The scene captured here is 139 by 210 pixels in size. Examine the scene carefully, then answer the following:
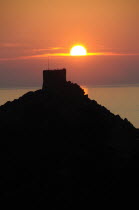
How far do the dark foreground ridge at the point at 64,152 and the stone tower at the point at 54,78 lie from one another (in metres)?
0.72

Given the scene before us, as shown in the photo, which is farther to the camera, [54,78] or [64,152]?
[54,78]

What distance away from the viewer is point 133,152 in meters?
76.8

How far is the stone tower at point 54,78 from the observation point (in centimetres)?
8438

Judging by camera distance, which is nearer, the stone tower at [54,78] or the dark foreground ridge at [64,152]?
the dark foreground ridge at [64,152]

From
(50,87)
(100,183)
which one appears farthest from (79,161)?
(50,87)

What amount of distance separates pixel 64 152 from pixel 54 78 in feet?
51.2

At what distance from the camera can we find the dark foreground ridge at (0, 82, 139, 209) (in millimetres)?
69438

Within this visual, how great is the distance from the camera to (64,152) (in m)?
74.9

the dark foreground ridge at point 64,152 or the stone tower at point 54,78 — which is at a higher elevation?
the stone tower at point 54,78

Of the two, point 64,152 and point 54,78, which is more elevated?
point 54,78

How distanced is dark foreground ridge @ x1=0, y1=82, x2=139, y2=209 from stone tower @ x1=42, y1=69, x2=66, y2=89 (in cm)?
72

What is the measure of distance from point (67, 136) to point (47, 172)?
7.69m

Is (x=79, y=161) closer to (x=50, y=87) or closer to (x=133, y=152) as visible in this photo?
(x=133, y=152)

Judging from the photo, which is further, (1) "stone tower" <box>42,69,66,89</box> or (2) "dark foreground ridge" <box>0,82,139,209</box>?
(1) "stone tower" <box>42,69,66,89</box>
